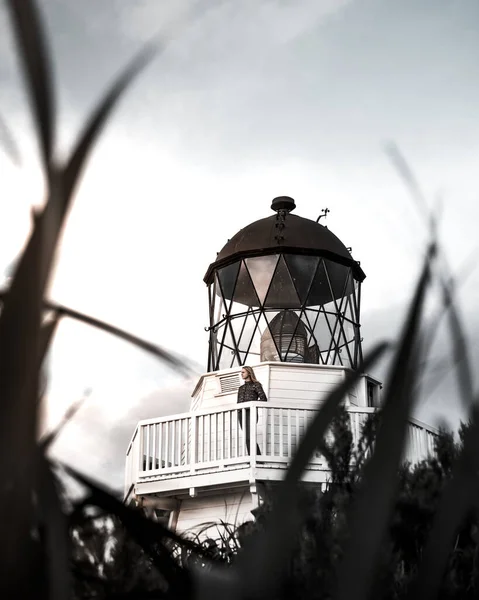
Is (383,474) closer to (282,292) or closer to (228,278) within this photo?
(282,292)

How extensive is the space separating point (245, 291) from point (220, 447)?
3.07m

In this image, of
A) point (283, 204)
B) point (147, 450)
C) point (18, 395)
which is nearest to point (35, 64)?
point (18, 395)

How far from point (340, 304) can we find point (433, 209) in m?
12.5

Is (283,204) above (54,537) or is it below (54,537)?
above

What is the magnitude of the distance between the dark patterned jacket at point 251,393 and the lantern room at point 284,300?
1536 mm

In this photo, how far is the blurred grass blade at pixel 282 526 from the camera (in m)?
0.53

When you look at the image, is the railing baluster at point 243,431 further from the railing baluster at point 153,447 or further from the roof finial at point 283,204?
the roof finial at point 283,204

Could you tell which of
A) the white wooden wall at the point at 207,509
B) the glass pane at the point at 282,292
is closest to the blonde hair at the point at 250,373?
the glass pane at the point at 282,292

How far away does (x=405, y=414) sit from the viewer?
2.09ft

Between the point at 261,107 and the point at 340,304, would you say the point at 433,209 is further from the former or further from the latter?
the point at 340,304

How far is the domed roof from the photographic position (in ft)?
42.5

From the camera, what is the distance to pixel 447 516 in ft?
2.08

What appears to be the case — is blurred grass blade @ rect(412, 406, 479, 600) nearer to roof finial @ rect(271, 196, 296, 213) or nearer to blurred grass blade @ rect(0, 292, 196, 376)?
blurred grass blade @ rect(0, 292, 196, 376)

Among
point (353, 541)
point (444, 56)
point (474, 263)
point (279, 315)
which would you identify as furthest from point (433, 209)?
point (279, 315)
